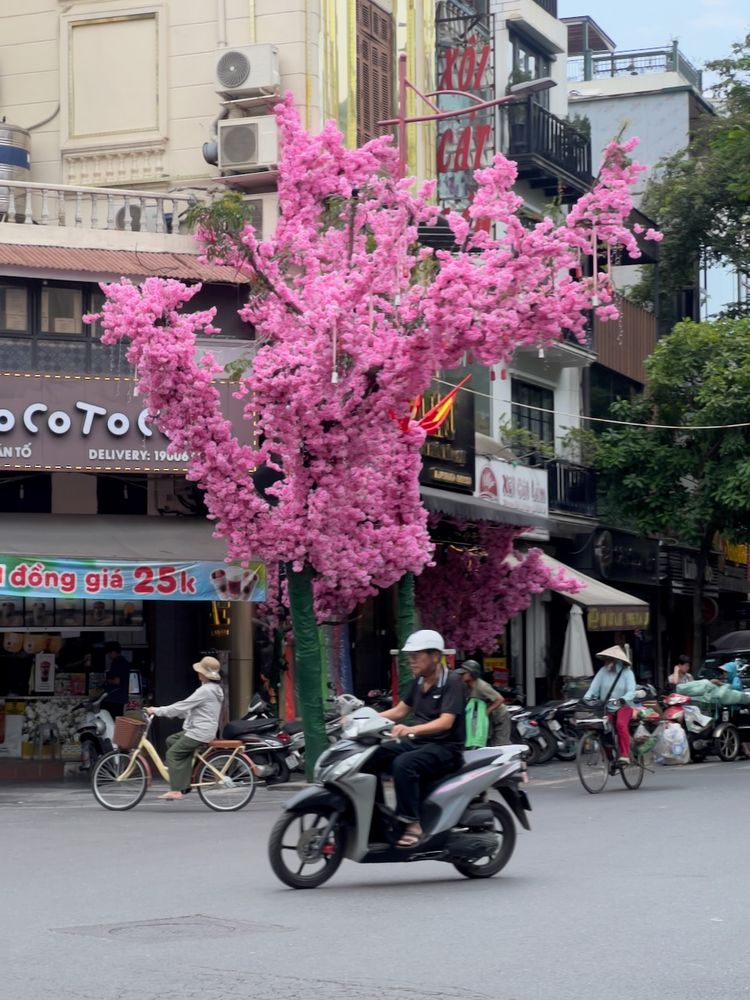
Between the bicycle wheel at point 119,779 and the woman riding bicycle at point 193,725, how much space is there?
34 cm

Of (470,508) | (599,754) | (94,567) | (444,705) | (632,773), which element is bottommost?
(632,773)

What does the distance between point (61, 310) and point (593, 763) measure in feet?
31.0

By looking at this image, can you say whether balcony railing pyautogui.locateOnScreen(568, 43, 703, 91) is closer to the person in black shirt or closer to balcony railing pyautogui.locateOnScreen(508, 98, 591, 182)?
balcony railing pyautogui.locateOnScreen(508, 98, 591, 182)

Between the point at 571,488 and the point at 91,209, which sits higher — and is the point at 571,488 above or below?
below

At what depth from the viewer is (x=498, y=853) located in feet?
37.0

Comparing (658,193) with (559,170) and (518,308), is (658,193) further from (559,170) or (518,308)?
(518,308)

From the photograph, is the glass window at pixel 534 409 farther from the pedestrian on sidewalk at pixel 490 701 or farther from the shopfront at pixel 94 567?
the pedestrian on sidewalk at pixel 490 701

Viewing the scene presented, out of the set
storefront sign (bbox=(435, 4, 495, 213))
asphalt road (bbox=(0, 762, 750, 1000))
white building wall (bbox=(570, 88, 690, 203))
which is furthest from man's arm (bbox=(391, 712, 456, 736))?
white building wall (bbox=(570, 88, 690, 203))

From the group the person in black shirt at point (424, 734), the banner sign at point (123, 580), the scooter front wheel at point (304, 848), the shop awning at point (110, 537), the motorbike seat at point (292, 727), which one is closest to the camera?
the scooter front wheel at point (304, 848)

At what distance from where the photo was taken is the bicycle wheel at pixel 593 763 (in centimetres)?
1908

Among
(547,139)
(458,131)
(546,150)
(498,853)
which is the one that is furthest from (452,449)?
(498,853)

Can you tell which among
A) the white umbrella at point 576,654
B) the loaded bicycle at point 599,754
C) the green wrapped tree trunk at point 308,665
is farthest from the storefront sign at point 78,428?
the white umbrella at point 576,654

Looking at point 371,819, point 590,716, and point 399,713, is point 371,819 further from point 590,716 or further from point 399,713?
point 590,716

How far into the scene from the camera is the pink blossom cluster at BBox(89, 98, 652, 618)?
61.3 ft
